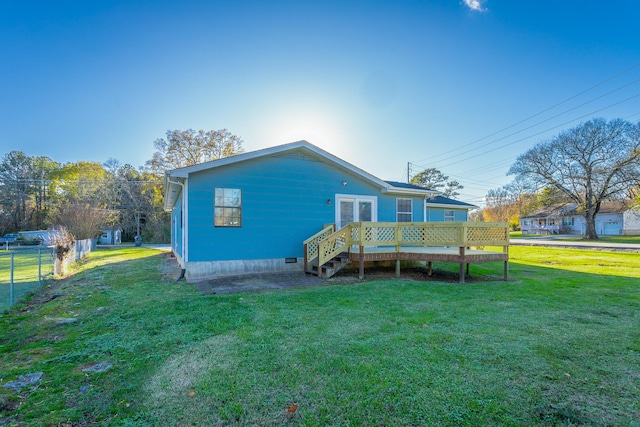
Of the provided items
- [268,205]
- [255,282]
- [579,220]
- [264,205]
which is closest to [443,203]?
[268,205]

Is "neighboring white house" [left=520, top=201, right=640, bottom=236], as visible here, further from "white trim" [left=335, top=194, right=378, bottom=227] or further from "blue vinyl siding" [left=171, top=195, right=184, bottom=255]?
"blue vinyl siding" [left=171, top=195, right=184, bottom=255]

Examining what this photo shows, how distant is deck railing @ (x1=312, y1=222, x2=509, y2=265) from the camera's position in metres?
8.50

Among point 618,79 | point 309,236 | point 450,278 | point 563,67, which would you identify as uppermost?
point 618,79

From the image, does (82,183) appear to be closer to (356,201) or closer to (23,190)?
(23,190)

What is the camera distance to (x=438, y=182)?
1532 inches

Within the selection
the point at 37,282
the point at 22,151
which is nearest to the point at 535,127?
the point at 37,282

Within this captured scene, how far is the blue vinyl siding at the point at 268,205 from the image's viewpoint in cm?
856

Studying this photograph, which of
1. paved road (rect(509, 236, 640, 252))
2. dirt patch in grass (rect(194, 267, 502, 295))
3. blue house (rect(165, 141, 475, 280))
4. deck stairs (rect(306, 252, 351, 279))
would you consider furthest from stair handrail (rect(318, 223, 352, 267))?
paved road (rect(509, 236, 640, 252))

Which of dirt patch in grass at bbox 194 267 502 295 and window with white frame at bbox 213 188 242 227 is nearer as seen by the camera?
dirt patch in grass at bbox 194 267 502 295

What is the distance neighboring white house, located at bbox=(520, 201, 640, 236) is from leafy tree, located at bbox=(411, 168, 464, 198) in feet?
57.0

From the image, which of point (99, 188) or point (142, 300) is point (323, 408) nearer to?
point (142, 300)

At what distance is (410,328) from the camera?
4.22 m

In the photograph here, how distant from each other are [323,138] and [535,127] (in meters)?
23.5

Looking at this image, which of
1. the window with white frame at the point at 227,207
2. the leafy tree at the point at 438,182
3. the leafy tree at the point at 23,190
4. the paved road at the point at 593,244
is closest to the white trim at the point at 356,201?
the window with white frame at the point at 227,207
